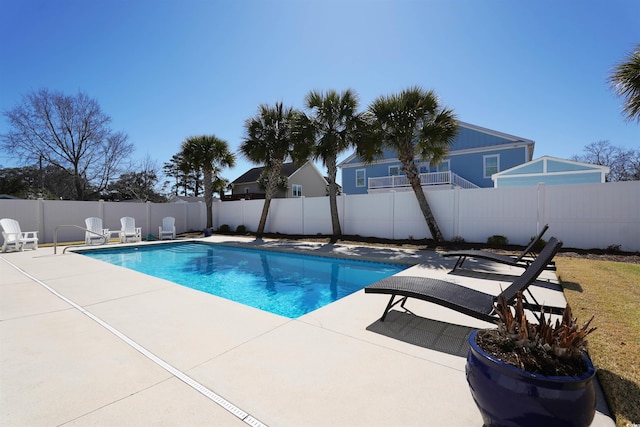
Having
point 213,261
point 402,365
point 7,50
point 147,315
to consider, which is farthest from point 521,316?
point 7,50

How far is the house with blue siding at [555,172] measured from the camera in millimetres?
14445

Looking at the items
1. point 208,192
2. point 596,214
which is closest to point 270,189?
point 208,192

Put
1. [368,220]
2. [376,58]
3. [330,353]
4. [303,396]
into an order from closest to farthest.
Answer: [303,396] < [330,353] < [376,58] < [368,220]

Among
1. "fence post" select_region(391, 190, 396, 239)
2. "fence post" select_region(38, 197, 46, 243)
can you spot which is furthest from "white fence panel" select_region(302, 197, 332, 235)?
"fence post" select_region(38, 197, 46, 243)

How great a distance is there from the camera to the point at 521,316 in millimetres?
1788

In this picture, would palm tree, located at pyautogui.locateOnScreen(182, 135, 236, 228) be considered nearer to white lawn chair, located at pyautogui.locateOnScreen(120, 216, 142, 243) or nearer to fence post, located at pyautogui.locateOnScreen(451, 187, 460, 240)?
white lawn chair, located at pyautogui.locateOnScreen(120, 216, 142, 243)

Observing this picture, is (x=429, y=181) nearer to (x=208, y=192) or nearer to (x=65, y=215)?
(x=208, y=192)

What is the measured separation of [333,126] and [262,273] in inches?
325

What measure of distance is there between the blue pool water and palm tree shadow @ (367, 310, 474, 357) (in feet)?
7.37

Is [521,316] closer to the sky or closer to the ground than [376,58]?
closer to the ground

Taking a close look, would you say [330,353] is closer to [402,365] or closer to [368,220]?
[402,365]

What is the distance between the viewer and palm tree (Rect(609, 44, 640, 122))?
6.46m

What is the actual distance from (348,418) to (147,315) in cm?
345

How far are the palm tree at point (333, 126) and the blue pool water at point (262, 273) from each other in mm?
4256
